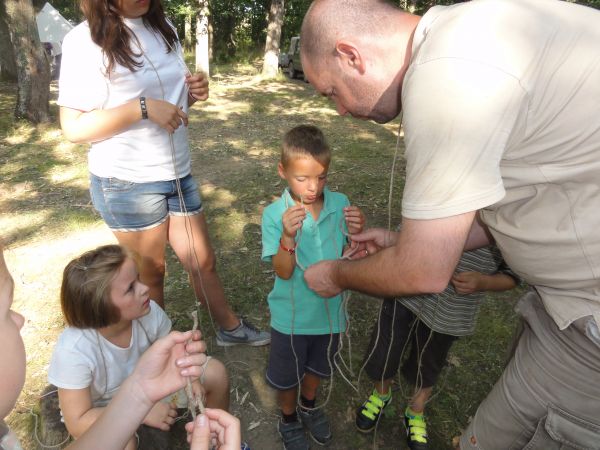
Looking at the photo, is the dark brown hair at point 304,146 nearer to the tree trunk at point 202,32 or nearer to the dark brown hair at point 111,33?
the dark brown hair at point 111,33

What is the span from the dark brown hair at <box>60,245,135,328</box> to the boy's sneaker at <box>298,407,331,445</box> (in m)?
1.30

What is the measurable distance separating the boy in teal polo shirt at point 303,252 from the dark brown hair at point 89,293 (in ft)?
2.40

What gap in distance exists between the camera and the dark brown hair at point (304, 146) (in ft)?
6.75

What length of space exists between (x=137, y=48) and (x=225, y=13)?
22.7 meters

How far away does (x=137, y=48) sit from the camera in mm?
2137

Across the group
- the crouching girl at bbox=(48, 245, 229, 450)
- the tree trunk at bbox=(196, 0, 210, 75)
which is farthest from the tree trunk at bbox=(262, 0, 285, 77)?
the crouching girl at bbox=(48, 245, 229, 450)

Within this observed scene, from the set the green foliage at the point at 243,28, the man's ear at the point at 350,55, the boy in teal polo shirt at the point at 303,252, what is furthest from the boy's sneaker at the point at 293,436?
the green foliage at the point at 243,28

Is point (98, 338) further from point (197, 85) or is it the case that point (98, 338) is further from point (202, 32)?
point (202, 32)

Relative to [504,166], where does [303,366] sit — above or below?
below

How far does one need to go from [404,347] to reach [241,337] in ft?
4.07

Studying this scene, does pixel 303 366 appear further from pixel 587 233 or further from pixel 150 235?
pixel 587 233

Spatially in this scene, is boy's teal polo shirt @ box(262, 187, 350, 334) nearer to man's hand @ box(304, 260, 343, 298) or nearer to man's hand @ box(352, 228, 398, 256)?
man's hand @ box(352, 228, 398, 256)

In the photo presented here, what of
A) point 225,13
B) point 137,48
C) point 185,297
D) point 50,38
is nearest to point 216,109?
point 185,297

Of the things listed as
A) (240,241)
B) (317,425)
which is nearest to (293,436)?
(317,425)
